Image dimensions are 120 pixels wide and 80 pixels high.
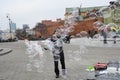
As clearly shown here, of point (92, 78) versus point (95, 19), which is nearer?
point (92, 78)

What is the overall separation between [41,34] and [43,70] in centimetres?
263

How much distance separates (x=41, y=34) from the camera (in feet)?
40.0

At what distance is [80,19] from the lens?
12000mm

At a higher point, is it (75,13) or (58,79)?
(75,13)

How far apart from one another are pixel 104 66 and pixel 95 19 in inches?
93.2

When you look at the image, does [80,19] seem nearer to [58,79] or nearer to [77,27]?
[77,27]

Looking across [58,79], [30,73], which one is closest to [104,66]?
[58,79]

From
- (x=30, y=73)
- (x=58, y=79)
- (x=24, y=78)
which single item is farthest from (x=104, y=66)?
(x=30, y=73)

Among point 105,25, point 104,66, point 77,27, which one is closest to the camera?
point 104,66

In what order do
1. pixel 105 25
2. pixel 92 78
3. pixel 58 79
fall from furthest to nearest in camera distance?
pixel 105 25 → pixel 58 79 → pixel 92 78

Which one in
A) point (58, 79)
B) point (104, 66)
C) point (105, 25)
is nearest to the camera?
point (104, 66)

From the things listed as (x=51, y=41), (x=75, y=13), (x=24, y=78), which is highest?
(x=75, y=13)

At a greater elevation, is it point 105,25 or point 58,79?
point 105,25

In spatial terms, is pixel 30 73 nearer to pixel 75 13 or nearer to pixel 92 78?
pixel 75 13
